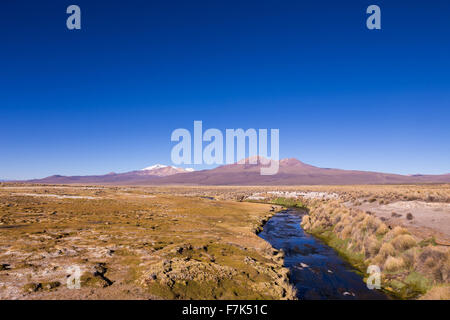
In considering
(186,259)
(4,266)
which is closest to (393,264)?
(186,259)

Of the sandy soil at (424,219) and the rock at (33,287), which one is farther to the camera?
the sandy soil at (424,219)

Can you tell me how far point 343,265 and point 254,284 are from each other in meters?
7.62

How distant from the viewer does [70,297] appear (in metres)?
7.98

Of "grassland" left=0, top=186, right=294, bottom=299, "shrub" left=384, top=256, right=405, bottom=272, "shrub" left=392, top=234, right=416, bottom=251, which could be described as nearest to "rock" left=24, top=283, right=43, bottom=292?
"grassland" left=0, top=186, right=294, bottom=299

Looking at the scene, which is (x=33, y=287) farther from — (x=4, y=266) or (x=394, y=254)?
(x=394, y=254)

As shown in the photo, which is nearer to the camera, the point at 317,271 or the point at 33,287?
the point at 33,287

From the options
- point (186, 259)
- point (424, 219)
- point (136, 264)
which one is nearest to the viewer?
point (136, 264)

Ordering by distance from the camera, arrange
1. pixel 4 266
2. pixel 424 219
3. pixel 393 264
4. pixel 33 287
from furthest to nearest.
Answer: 1. pixel 424 219
2. pixel 393 264
3. pixel 4 266
4. pixel 33 287

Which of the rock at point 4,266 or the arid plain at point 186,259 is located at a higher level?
the rock at point 4,266

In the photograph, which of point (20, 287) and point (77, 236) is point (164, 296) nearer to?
point (20, 287)

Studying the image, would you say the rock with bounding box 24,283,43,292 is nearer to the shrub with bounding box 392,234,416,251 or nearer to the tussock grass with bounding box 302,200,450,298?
the tussock grass with bounding box 302,200,450,298

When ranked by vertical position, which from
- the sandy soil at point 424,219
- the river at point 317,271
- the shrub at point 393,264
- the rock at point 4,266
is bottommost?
the river at point 317,271

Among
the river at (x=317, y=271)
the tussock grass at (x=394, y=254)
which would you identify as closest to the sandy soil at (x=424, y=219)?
the tussock grass at (x=394, y=254)

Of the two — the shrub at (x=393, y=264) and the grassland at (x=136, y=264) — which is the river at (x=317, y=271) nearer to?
the grassland at (x=136, y=264)
